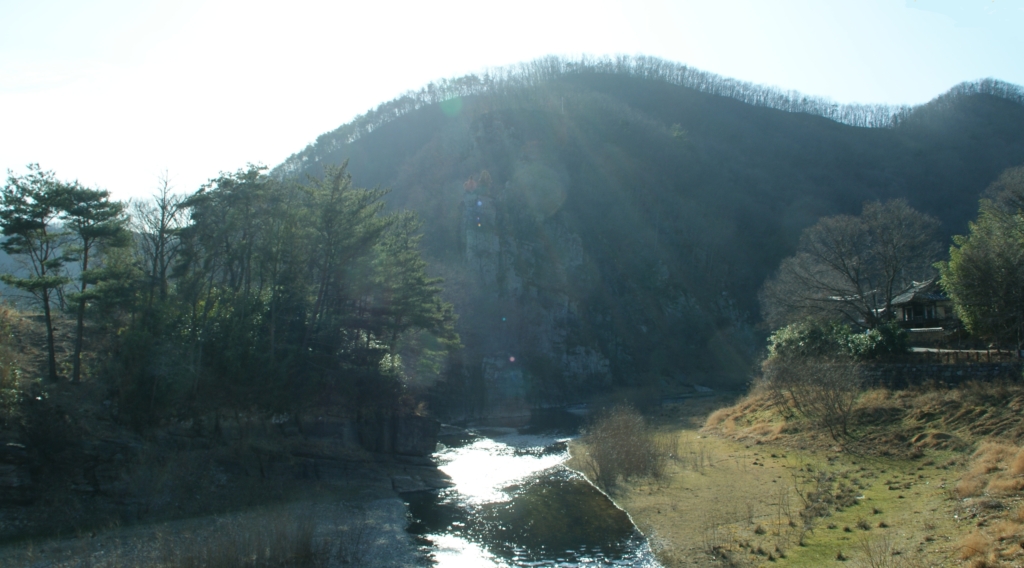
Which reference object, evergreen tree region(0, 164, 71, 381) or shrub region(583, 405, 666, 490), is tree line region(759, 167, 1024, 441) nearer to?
shrub region(583, 405, 666, 490)

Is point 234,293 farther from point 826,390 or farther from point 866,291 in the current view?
point 866,291

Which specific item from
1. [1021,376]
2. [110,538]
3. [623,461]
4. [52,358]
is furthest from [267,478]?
[1021,376]

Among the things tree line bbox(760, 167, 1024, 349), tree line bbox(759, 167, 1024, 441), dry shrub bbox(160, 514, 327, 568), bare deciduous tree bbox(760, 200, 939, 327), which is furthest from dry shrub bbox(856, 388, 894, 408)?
dry shrub bbox(160, 514, 327, 568)

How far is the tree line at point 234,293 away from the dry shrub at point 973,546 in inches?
1027

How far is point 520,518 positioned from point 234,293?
2025cm

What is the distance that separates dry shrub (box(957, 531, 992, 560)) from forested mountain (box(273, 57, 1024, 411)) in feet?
164

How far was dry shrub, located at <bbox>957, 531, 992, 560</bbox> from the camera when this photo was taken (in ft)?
39.2

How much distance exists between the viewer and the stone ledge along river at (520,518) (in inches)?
694

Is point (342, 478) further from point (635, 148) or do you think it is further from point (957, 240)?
point (635, 148)

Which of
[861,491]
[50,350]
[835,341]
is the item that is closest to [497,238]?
[835,341]

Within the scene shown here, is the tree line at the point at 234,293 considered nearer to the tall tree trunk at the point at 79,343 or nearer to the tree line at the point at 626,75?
the tall tree trunk at the point at 79,343

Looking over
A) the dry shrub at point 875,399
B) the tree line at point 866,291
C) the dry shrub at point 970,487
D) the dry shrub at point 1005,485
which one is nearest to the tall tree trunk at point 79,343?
the dry shrub at point 970,487

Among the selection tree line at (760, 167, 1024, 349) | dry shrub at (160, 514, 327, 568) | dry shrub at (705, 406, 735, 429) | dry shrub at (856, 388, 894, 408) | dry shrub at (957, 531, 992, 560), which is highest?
tree line at (760, 167, 1024, 349)

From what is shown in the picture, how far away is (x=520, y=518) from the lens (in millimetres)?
21812
